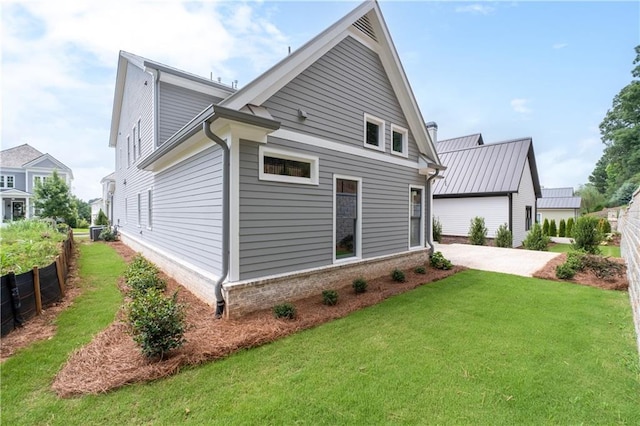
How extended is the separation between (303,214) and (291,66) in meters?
3.01

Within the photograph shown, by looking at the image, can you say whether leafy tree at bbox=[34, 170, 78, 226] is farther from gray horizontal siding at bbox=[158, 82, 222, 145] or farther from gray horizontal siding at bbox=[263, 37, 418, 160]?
gray horizontal siding at bbox=[263, 37, 418, 160]

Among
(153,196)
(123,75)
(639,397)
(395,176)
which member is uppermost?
(123,75)

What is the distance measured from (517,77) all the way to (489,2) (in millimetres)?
7840

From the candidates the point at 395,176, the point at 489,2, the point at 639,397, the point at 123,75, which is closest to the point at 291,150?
the point at 395,176

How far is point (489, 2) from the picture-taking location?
8.97m

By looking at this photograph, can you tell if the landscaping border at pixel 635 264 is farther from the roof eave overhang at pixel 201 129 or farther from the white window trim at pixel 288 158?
the roof eave overhang at pixel 201 129

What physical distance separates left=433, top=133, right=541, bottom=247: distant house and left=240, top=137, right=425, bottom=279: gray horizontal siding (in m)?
10.1

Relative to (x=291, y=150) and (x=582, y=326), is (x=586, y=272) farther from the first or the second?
(x=291, y=150)

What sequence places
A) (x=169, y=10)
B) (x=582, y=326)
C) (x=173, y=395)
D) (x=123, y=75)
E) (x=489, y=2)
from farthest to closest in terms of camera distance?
1. (x=123, y=75)
2. (x=489, y=2)
3. (x=169, y=10)
4. (x=582, y=326)
5. (x=173, y=395)

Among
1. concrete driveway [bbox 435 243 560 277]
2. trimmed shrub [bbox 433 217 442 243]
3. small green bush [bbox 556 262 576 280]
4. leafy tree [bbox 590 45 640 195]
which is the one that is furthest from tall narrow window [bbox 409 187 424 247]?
leafy tree [bbox 590 45 640 195]

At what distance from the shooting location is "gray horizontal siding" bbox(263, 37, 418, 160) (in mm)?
5859

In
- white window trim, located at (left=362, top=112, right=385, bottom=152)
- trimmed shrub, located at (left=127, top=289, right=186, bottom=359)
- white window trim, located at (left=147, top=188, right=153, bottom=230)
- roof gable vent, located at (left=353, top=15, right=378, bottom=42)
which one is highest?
roof gable vent, located at (left=353, top=15, right=378, bottom=42)

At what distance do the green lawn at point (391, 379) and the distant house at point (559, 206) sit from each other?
33735mm

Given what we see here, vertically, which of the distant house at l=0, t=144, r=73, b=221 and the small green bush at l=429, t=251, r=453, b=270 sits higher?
the distant house at l=0, t=144, r=73, b=221
